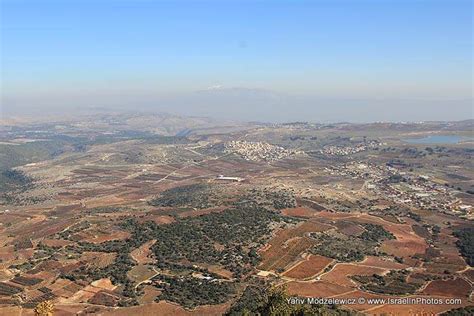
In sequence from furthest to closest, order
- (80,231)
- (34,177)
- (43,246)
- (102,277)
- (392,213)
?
(34,177), (392,213), (80,231), (43,246), (102,277)

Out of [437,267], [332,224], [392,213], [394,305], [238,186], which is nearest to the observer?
[394,305]

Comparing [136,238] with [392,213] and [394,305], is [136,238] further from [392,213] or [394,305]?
[392,213]

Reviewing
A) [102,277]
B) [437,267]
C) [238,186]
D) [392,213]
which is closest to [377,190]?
[392,213]

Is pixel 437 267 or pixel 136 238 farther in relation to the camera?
pixel 136 238

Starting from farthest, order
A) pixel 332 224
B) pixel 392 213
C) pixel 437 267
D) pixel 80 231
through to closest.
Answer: pixel 392 213
pixel 332 224
pixel 80 231
pixel 437 267

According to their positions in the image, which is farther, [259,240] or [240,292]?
[259,240]

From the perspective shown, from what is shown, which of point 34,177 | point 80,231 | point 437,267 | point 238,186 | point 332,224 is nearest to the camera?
point 437,267

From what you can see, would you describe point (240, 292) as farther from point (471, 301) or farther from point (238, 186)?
point (238, 186)

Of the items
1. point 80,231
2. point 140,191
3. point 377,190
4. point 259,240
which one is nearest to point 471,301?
point 259,240
